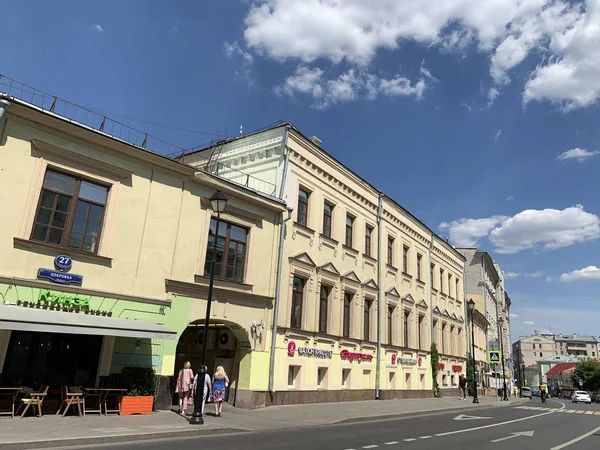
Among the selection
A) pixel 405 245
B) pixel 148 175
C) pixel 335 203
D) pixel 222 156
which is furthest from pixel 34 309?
pixel 405 245

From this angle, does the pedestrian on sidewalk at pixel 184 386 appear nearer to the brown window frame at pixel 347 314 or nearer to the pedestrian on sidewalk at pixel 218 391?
the pedestrian on sidewalk at pixel 218 391

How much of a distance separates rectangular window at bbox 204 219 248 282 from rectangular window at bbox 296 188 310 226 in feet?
11.9

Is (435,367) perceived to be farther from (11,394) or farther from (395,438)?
(11,394)

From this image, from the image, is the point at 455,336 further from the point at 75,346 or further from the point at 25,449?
the point at 25,449

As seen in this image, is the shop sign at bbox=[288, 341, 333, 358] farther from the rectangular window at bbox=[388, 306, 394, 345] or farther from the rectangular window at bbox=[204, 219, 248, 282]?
the rectangular window at bbox=[388, 306, 394, 345]

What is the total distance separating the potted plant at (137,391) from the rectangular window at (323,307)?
9.75 metres

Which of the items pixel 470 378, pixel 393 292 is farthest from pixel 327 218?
pixel 470 378

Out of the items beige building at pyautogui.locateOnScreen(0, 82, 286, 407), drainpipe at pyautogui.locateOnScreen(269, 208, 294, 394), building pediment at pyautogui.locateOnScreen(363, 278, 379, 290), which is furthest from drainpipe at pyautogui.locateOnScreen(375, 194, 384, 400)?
beige building at pyautogui.locateOnScreen(0, 82, 286, 407)

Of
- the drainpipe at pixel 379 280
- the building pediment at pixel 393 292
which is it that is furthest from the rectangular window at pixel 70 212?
the building pediment at pixel 393 292

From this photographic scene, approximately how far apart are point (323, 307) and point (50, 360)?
12.6 meters

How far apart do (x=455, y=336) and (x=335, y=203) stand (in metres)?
21.6

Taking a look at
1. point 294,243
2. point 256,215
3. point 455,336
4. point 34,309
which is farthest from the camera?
point 455,336

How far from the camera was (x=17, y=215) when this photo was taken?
40.9 feet

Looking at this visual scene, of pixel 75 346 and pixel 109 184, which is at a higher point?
pixel 109 184
